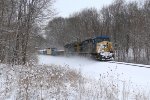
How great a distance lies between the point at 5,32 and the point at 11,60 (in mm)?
1901

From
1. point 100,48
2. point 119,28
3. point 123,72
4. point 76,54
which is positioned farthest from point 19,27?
point 119,28

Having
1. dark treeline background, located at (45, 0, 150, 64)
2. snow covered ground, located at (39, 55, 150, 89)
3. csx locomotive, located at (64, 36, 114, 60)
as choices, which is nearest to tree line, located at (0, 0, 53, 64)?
snow covered ground, located at (39, 55, 150, 89)

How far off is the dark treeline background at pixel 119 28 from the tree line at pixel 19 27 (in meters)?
15.2

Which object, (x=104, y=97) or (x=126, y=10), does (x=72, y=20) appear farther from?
(x=104, y=97)

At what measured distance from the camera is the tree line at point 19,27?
15562 mm

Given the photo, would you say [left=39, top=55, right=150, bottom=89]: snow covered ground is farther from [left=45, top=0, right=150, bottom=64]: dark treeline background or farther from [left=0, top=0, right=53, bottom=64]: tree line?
[left=45, top=0, right=150, bottom=64]: dark treeline background

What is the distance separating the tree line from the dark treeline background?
1519 cm

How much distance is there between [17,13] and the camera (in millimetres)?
21938

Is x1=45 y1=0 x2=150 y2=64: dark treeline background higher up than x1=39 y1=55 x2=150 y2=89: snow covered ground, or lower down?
higher up

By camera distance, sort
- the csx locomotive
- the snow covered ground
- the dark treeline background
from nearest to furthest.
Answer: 1. the snow covered ground
2. the csx locomotive
3. the dark treeline background

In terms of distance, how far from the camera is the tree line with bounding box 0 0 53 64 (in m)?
15.6

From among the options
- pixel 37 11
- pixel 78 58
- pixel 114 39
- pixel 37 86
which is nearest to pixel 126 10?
pixel 114 39

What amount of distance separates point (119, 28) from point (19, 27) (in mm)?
43402

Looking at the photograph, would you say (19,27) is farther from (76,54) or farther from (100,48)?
(76,54)
